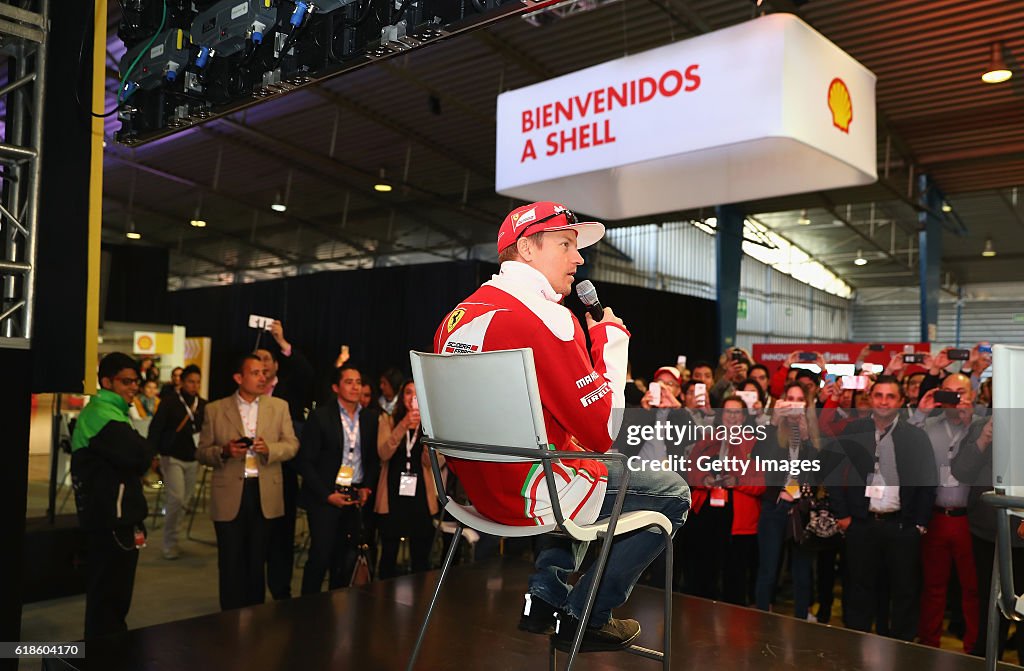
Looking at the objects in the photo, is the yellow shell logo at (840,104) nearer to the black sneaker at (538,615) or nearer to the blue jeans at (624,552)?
the blue jeans at (624,552)

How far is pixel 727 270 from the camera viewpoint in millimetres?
12117

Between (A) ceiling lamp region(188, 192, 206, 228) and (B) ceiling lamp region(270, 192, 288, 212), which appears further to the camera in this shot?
(A) ceiling lamp region(188, 192, 206, 228)

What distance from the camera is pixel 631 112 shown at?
191 inches

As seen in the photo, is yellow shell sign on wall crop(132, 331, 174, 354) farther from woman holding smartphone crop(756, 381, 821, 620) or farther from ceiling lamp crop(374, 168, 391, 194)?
woman holding smartphone crop(756, 381, 821, 620)

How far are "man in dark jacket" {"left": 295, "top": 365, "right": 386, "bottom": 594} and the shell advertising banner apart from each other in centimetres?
197

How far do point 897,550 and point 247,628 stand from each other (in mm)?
3044

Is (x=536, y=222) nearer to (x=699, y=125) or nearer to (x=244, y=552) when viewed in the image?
(x=699, y=125)

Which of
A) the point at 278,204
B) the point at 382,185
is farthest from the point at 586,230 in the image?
the point at 278,204

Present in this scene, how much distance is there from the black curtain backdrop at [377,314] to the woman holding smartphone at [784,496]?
4.02 metres

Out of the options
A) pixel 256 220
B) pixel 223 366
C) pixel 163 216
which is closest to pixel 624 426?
pixel 223 366

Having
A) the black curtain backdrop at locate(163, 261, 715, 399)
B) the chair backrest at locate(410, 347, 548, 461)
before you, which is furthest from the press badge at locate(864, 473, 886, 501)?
the black curtain backdrop at locate(163, 261, 715, 399)

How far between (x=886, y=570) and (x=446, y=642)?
247cm

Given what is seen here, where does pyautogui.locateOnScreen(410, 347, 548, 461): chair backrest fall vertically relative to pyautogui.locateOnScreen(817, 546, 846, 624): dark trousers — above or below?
above

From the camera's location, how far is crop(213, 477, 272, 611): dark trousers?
13.6 feet
